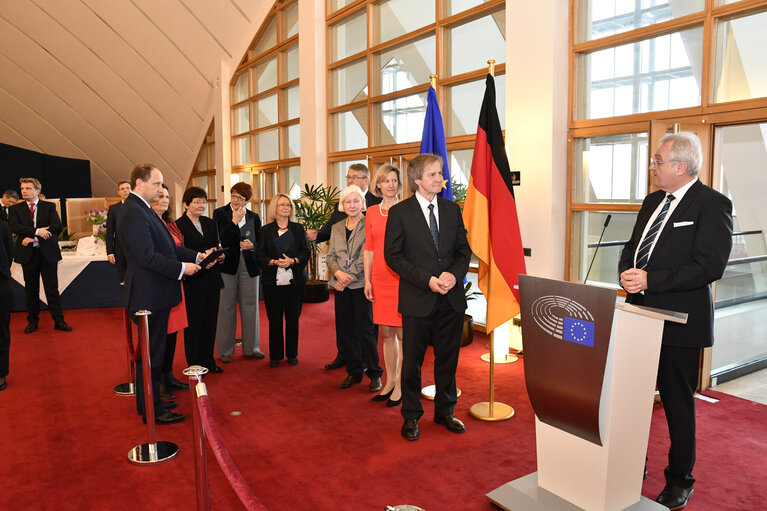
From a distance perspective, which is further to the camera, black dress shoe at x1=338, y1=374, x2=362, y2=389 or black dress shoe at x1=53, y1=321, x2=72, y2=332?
black dress shoe at x1=53, y1=321, x2=72, y2=332

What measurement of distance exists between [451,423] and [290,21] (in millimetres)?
9381

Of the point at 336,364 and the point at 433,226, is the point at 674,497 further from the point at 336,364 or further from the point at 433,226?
the point at 336,364

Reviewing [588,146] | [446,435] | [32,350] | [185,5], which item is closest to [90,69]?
[185,5]

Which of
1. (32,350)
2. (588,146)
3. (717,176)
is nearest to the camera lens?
(717,176)

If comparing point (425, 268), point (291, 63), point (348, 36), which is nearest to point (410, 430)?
point (425, 268)

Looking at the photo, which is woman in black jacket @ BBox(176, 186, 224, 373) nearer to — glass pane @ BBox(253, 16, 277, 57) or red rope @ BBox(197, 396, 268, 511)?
red rope @ BBox(197, 396, 268, 511)

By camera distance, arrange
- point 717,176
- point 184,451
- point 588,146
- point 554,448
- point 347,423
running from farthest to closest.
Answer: point 588,146 → point 717,176 → point 347,423 → point 184,451 → point 554,448

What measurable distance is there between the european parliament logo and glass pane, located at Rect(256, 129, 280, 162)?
32.2 feet

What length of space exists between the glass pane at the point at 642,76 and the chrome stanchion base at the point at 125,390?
14.8 feet

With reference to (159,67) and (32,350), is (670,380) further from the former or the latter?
(159,67)

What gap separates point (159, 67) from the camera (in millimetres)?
13688

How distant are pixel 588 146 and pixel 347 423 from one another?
10.7ft

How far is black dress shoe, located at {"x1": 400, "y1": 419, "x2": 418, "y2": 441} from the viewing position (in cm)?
354

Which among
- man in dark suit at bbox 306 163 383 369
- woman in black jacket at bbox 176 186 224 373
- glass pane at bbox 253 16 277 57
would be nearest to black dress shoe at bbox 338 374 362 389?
man in dark suit at bbox 306 163 383 369
